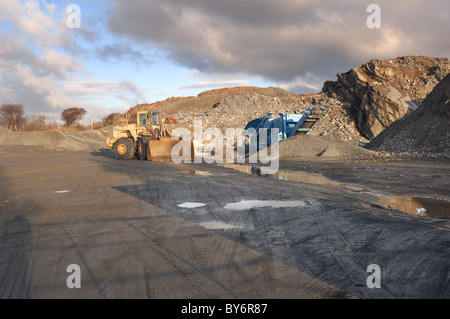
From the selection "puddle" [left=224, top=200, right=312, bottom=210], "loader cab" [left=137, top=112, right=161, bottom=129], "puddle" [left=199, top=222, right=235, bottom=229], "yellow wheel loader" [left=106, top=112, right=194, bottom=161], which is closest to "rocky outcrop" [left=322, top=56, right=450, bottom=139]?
"yellow wheel loader" [left=106, top=112, right=194, bottom=161]

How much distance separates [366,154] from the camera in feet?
60.7

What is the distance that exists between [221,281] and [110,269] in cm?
127

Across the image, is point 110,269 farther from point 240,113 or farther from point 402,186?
point 240,113

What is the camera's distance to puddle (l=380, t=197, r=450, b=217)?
6645 mm

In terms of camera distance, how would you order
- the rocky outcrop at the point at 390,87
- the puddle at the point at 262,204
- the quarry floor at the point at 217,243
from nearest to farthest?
the quarry floor at the point at 217,243 → the puddle at the point at 262,204 → the rocky outcrop at the point at 390,87

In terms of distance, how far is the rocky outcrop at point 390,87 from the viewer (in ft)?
109

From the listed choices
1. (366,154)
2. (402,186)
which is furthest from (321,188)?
(366,154)

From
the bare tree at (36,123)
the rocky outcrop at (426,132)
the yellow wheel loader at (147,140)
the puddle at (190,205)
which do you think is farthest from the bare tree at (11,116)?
the puddle at (190,205)

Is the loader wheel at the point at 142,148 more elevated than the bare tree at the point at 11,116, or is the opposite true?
the bare tree at the point at 11,116

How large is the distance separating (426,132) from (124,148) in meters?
17.1

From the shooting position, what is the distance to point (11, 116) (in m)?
60.6

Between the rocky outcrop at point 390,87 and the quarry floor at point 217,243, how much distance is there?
27.2m

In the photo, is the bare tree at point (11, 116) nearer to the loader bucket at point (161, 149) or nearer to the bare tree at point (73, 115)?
the bare tree at point (73, 115)

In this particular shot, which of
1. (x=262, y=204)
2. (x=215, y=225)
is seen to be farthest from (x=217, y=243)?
(x=262, y=204)
